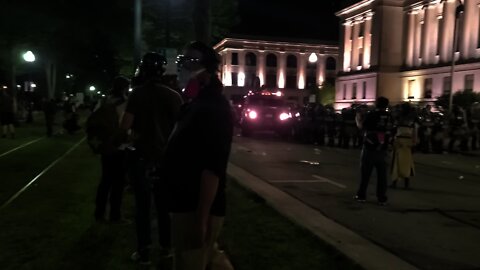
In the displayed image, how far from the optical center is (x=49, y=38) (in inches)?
1324

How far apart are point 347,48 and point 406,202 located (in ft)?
224

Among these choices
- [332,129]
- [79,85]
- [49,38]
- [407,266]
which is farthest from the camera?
[79,85]

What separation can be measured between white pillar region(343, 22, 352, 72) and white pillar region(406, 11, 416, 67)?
473 inches

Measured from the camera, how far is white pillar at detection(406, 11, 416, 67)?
62.4m

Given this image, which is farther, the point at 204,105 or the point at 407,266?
the point at 407,266

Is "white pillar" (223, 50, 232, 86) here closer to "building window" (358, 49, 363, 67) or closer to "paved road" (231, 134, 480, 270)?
"building window" (358, 49, 363, 67)

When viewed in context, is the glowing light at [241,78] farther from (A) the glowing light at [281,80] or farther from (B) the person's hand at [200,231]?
(B) the person's hand at [200,231]

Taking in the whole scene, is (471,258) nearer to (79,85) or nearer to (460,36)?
(460,36)

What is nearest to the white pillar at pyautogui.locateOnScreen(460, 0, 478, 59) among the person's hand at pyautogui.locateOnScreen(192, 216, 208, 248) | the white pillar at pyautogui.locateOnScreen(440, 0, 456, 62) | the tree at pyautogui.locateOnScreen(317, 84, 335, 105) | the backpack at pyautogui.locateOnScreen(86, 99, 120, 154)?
the white pillar at pyautogui.locateOnScreen(440, 0, 456, 62)

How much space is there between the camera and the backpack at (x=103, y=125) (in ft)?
21.4

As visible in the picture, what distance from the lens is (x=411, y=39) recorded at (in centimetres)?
6266

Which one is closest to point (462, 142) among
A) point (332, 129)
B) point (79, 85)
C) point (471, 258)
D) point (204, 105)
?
point (332, 129)

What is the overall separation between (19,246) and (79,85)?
325 ft

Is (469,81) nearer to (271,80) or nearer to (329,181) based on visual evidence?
(329,181)
